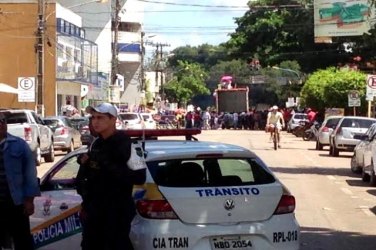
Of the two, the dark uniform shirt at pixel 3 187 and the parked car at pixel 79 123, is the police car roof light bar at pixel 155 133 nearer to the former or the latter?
the dark uniform shirt at pixel 3 187

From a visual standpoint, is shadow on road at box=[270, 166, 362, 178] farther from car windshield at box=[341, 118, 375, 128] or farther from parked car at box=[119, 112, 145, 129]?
parked car at box=[119, 112, 145, 129]

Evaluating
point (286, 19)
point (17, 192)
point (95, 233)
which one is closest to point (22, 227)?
point (17, 192)

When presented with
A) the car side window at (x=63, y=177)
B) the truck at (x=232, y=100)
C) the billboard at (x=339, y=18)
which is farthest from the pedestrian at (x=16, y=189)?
the truck at (x=232, y=100)

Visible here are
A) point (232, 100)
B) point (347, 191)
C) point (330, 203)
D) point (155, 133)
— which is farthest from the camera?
point (232, 100)

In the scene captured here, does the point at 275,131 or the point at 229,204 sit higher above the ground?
the point at 229,204

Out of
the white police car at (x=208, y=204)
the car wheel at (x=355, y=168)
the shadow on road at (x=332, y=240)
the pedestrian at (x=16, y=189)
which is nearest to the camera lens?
the white police car at (x=208, y=204)

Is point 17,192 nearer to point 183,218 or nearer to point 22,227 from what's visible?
point 22,227

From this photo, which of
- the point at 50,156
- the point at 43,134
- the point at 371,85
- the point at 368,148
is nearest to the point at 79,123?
the point at 50,156

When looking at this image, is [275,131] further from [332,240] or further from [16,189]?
[16,189]

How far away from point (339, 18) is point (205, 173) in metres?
47.2

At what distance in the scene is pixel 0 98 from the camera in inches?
2092

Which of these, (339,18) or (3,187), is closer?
(3,187)

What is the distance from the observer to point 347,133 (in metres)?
33.6

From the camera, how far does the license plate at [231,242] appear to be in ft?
26.4
